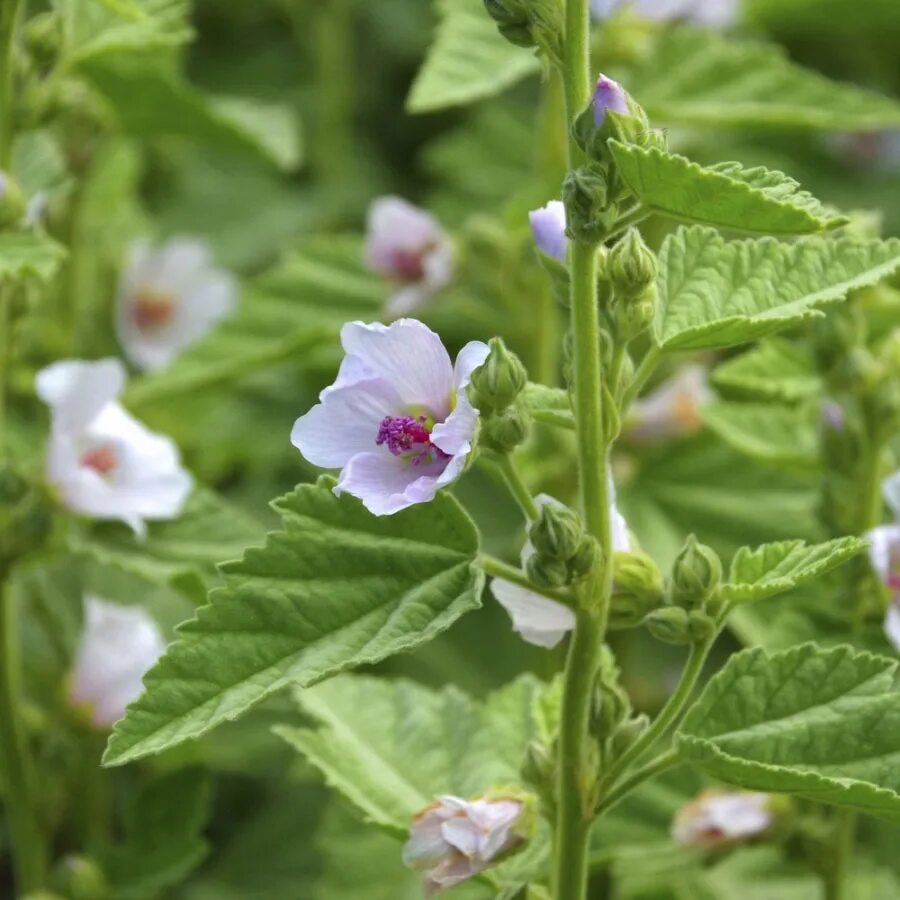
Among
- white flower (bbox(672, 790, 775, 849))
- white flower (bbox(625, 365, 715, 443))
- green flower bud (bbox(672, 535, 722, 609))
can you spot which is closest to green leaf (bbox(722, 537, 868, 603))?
green flower bud (bbox(672, 535, 722, 609))

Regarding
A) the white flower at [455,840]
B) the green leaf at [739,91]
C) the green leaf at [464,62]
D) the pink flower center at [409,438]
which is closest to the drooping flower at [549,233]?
the pink flower center at [409,438]

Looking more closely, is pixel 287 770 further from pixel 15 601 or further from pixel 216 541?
pixel 216 541

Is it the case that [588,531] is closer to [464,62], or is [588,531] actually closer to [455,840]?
[455,840]

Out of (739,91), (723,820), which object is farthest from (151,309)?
(723,820)

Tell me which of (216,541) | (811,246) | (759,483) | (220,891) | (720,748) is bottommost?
(220,891)

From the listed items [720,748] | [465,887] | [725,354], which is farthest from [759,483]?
[720,748]
